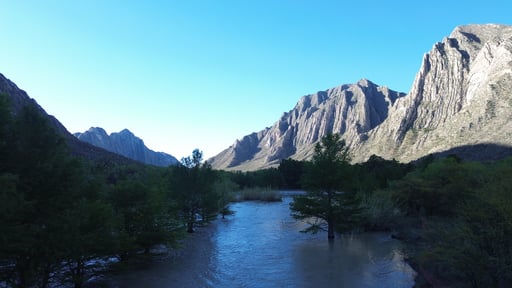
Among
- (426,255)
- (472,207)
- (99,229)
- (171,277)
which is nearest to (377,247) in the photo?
(426,255)

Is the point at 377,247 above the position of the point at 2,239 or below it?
below

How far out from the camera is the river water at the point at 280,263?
1585 centimetres

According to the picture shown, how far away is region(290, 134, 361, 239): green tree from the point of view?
25.2 metres

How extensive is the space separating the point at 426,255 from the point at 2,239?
16.9m

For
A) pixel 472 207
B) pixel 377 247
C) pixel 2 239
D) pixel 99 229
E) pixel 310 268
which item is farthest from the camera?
pixel 377 247

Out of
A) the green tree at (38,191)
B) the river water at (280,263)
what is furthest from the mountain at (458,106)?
the green tree at (38,191)

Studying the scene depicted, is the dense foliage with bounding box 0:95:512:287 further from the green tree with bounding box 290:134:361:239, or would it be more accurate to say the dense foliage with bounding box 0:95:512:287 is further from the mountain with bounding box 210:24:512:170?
the mountain with bounding box 210:24:512:170

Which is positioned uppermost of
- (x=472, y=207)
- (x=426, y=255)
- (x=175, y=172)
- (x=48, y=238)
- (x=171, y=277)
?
(x=175, y=172)

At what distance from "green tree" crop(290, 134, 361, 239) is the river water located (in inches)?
66.4

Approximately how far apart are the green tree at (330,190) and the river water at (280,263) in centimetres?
169

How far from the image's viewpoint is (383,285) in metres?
15.1

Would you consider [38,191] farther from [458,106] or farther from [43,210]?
[458,106]

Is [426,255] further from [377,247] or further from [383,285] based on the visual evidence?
[377,247]

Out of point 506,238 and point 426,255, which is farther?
point 426,255
